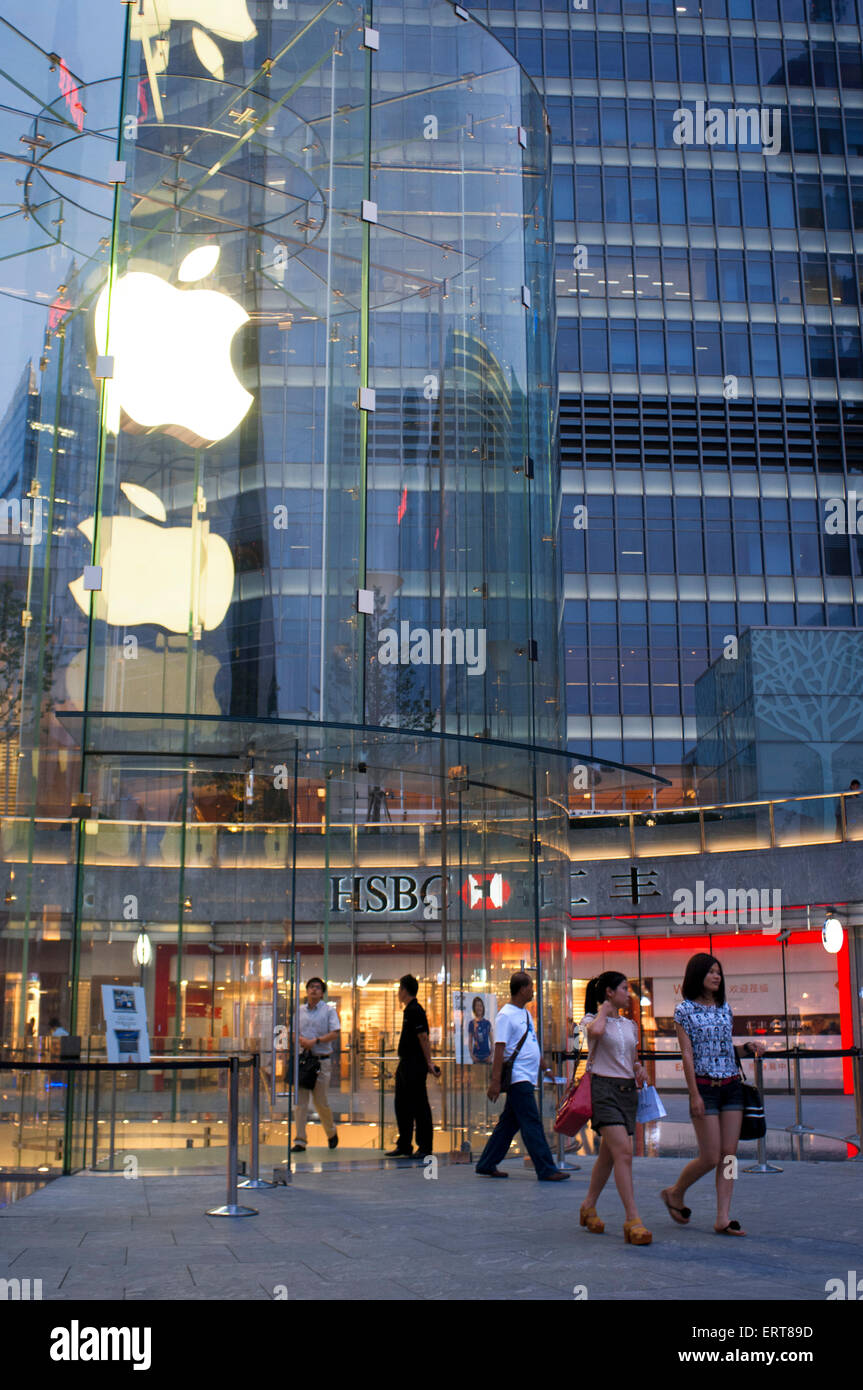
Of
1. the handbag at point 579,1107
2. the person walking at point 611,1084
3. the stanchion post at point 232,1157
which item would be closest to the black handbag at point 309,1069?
the stanchion post at point 232,1157

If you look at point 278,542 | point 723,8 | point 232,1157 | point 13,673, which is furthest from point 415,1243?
point 723,8

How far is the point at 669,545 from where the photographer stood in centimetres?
5244

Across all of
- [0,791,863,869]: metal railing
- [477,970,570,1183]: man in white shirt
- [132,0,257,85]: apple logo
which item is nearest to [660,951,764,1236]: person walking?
[477,970,570,1183]: man in white shirt

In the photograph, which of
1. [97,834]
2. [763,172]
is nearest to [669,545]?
[763,172]

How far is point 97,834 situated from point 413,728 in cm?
306

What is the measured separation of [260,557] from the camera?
12.9 meters

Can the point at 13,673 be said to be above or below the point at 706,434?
below

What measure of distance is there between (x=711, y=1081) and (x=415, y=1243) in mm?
2027

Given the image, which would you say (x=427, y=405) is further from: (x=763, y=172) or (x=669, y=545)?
(x=763, y=172)

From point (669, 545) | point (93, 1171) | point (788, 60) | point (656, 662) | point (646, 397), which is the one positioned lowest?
point (93, 1171)

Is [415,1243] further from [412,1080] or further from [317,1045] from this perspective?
[317,1045]

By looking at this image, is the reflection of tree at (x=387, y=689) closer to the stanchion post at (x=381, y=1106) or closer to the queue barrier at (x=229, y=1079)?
the stanchion post at (x=381, y=1106)

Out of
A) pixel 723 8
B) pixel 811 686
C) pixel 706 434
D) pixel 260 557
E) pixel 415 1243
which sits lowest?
pixel 415 1243

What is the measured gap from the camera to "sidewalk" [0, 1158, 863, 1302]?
261 inches
